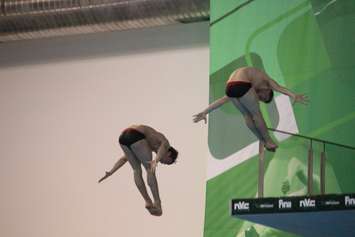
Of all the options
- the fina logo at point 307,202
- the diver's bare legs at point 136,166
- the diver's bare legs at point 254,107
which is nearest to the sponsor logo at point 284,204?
the fina logo at point 307,202

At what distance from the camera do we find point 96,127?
654cm

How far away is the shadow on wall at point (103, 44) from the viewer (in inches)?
252

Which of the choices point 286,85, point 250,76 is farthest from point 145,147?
point 286,85

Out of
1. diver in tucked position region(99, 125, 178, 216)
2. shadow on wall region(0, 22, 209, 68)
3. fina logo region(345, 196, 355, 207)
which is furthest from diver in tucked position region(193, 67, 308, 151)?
shadow on wall region(0, 22, 209, 68)

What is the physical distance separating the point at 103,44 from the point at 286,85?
2.17 meters

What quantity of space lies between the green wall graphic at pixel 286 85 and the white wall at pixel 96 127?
2.86ft

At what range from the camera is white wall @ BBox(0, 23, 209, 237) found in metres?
6.14

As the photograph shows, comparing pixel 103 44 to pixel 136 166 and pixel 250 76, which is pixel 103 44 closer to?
pixel 136 166

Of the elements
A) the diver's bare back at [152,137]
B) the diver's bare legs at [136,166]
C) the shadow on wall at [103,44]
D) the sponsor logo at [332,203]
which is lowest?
the sponsor logo at [332,203]

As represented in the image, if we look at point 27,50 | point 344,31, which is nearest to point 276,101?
point 344,31

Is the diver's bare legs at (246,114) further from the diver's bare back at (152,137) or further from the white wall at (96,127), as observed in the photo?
the white wall at (96,127)

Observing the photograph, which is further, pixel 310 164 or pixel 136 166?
pixel 310 164

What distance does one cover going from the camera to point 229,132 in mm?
5246

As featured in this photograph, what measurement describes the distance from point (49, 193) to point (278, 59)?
241 centimetres
